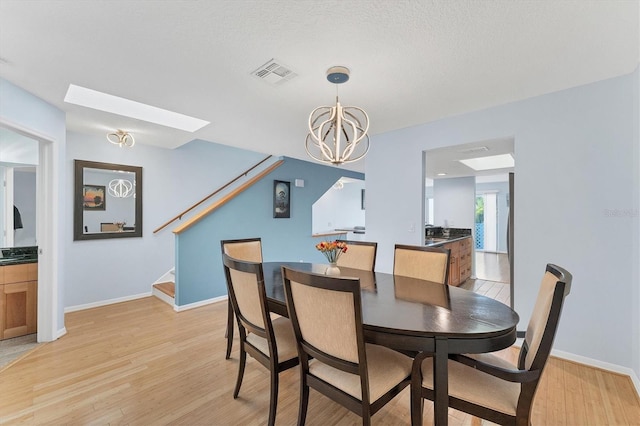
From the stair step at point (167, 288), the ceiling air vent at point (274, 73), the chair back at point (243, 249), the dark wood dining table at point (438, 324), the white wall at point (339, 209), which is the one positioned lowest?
the stair step at point (167, 288)

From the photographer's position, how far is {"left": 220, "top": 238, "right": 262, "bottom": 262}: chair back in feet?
9.29

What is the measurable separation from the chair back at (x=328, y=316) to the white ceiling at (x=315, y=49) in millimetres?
1454

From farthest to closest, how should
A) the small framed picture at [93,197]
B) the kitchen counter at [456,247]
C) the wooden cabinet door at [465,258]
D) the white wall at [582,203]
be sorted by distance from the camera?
the wooden cabinet door at [465,258]
the kitchen counter at [456,247]
the small framed picture at [93,197]
the white wall at [582,203]

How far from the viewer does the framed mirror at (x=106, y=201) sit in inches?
148

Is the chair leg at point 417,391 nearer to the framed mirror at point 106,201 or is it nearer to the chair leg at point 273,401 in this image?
the chair leg at point 273,401

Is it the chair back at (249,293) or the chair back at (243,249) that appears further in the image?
the chair back at (243,249)

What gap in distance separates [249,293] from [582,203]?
9.53ft

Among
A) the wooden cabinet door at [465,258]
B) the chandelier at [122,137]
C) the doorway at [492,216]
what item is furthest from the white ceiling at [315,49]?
the doorway at [492,216]

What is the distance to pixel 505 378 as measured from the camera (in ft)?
3.86

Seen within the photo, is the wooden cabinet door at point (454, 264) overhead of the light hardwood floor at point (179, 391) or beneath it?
overhead

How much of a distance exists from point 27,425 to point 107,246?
2.76 metres

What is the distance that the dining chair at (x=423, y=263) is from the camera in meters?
2.17

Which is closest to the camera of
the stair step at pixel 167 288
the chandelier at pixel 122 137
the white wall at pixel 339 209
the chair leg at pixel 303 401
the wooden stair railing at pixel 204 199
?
the chair leg at pixel 303 401

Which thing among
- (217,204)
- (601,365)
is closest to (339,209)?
(217,204)
